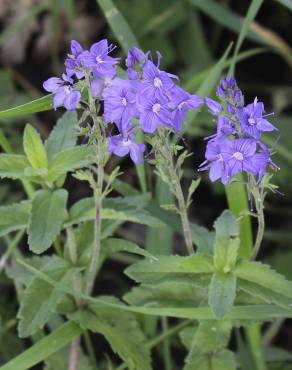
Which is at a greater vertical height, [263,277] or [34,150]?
[34,150]

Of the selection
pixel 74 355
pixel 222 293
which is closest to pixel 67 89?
pixel 222 293

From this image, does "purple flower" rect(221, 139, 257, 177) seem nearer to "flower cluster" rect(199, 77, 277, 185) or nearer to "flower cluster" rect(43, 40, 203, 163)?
"flower cluster" rect(199, 77, 277, 185)

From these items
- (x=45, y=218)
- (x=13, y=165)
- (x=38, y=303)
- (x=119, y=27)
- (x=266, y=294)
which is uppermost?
(x=119, y=27)

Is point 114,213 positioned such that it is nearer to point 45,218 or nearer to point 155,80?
point 45,218

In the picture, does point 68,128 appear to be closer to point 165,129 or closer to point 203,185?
point 165,129

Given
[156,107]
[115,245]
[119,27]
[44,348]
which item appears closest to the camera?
[156,107]

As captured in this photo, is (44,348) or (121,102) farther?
(44,348)
